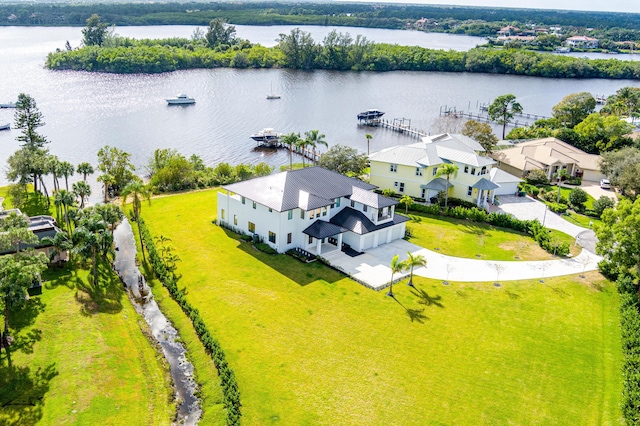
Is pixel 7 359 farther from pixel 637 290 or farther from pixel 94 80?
pixel 94 80

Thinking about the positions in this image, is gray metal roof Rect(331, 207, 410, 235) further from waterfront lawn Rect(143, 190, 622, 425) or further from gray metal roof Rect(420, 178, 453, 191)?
gray metal roof Rect(420, 178, 453, 191)

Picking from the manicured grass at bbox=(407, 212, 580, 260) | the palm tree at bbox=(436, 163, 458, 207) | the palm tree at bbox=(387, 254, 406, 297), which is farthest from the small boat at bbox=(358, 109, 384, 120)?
the palm tree at bbox=(387, 254, 406, 297)

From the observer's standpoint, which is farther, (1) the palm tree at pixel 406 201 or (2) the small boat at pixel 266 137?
(2) the small boat at pixel 266 137

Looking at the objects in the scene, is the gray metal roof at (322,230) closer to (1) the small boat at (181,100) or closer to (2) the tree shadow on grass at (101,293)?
(2) the tree shadow on grass at (101,293)

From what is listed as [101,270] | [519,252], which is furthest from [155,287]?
[519,252]

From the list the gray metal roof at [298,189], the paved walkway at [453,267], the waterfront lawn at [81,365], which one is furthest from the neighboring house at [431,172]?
the waterfront lawn at [81,365]

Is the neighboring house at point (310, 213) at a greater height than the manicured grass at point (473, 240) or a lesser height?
greater
